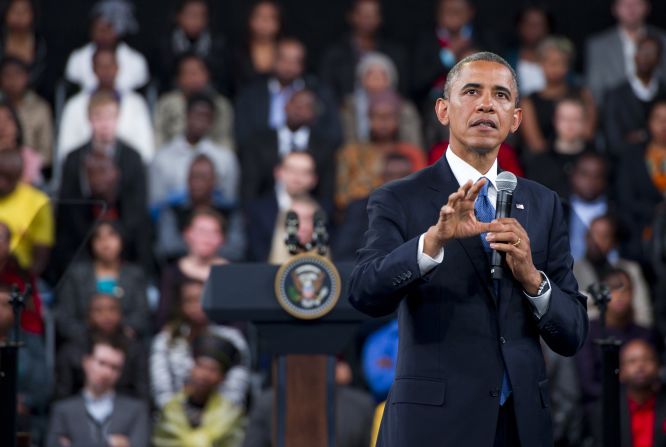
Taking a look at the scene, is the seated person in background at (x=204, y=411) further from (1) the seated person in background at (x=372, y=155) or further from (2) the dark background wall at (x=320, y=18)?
(2) the dark background wall at (x=320, y=18)

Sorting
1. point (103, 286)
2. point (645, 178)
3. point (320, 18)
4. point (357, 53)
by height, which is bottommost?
point (103, 286)

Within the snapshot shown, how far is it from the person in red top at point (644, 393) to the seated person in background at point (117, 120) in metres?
3.40

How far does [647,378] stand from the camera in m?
5.77

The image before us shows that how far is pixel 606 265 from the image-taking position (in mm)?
6703

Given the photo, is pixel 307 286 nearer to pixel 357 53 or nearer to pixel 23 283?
pixel 23 283

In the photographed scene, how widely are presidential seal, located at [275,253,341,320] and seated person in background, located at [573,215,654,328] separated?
2954 millimetres

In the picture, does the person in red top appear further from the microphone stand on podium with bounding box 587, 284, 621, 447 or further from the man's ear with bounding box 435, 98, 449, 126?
the man's ear with bounding box 435, 98, 449, 126

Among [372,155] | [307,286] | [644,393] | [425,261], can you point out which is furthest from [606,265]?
[425,261]

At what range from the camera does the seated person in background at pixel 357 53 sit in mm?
8508

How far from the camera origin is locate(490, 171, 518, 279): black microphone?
250 centimetres

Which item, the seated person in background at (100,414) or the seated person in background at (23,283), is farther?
the seated person in background at (100,414)

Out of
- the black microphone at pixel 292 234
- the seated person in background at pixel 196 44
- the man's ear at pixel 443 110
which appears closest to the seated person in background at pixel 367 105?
the seated person in background at pixel 196 44

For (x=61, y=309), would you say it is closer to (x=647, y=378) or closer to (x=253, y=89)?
(x=253, y=89)

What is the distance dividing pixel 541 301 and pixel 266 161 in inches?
199
